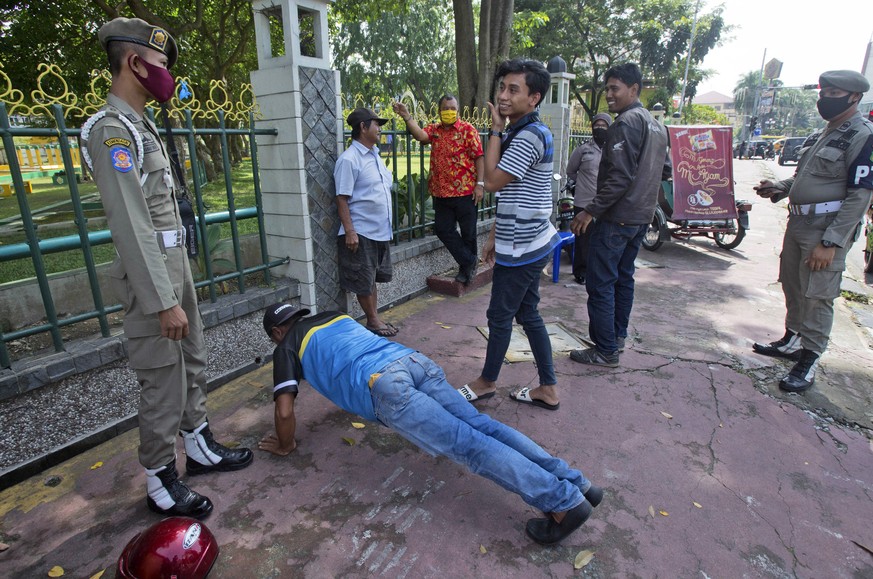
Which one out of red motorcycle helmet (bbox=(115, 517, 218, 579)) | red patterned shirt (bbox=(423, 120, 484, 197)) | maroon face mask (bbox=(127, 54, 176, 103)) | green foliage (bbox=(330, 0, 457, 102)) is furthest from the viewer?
green foliage (bbox=(330, 0, 457, 102))

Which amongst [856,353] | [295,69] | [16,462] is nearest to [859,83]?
[856,353]

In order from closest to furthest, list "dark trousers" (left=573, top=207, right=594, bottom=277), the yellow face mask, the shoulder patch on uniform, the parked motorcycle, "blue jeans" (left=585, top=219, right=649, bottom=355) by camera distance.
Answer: the shoulder patch on uniform
"blue jeans" (left=585, top=219, right=649, bottom=355)
the yellow face mask
"dark trousers" (left=573, top=207, right=594, bottom=277)
the parked motorcycle

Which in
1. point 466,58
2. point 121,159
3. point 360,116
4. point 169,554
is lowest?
point 169,554

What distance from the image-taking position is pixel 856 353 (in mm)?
3918

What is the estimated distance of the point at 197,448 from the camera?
2357 millimetres

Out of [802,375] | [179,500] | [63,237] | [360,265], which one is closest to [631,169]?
[802,375]

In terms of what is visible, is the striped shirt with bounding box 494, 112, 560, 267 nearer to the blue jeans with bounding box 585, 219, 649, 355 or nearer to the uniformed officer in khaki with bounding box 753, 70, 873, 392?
the blue jeans with bounding box 585, 219, 649, 355

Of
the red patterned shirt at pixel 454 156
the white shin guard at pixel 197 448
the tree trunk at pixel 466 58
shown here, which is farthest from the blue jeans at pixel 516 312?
the tree trunk at pixel 466 58

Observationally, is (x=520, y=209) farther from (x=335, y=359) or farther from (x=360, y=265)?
(x=360, y=265)

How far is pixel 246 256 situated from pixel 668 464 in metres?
4.32

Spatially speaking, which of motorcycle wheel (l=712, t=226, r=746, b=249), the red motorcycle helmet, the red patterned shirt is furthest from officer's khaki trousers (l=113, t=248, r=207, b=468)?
motorcycle wheel (l=712, t=226, r=746, b=249)

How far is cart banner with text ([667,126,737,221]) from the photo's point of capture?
23.6 ft

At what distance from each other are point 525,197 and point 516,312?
653 mm

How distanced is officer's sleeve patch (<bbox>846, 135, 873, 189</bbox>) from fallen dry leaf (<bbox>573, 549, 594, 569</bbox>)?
2.77m
